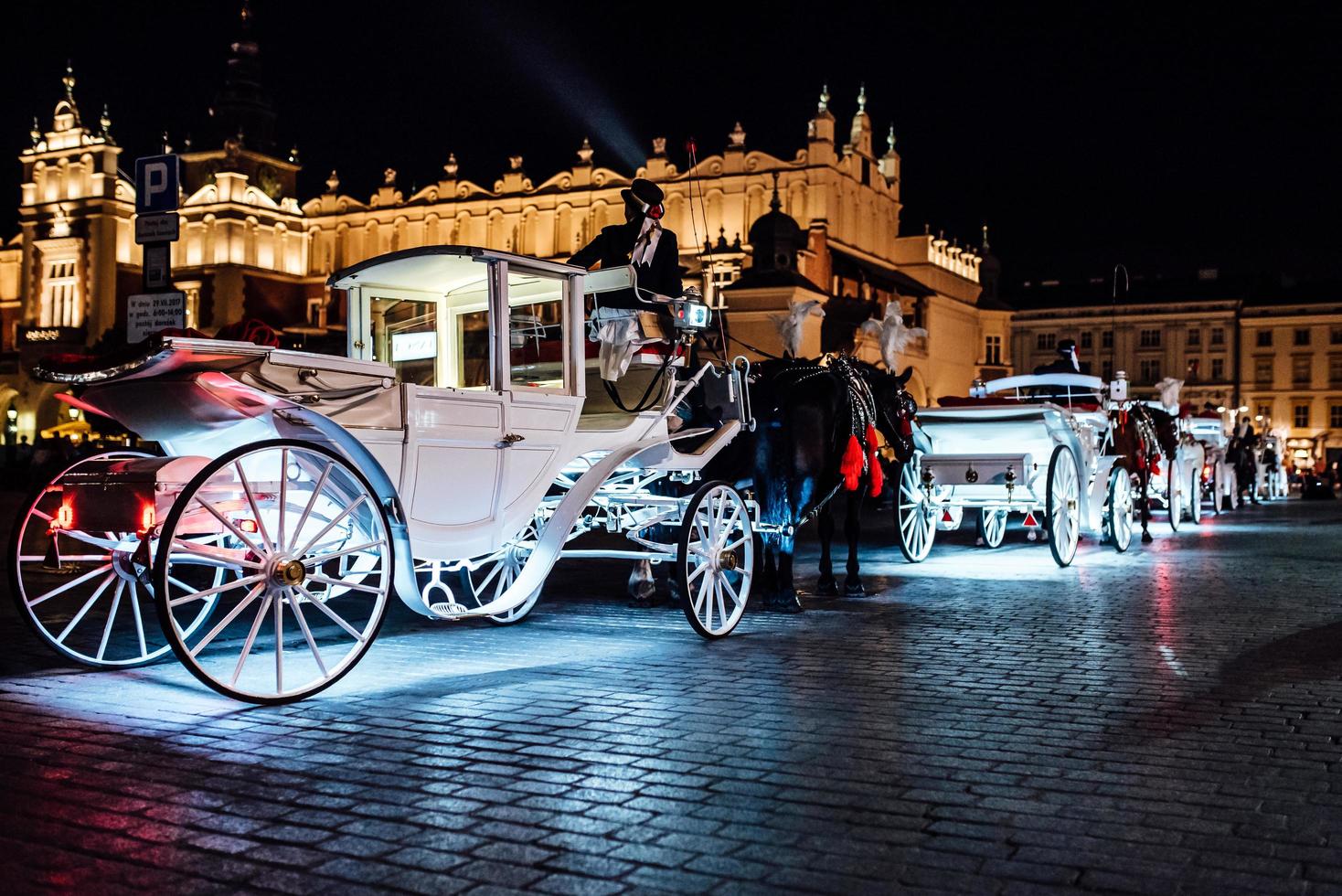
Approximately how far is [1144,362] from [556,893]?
93632 millimetres

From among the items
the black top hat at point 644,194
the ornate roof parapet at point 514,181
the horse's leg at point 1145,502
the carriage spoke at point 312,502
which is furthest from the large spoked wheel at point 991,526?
the ornate roof parapet at point 514,181

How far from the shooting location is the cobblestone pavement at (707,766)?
3.67 meters

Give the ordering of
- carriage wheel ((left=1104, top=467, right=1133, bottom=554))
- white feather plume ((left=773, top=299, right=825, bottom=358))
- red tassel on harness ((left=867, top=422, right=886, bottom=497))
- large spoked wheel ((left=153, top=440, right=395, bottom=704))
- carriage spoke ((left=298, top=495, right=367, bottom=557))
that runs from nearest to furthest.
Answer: large spoked wheel ((left=153, top=440, right=395, bottom=704)) → carriage spoke ((left=298, top=495, right=367, bottom=557)) → red tassel on harness ((left=867, top=422, right=886, bottom=497)) → white feather plume ((left=773, top=299, right=825, bottom=358)) → carriage wheel ((left=1104, top=467, right=1133, bottom=554))

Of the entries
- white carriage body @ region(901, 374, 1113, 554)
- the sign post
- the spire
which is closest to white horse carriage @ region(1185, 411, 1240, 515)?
white carriage body @ region(901, 374, 1113, 554)

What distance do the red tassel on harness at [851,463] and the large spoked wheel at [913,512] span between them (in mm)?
3697

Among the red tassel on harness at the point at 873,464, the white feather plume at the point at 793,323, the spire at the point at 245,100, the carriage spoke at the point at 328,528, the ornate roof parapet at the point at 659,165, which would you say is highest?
the spire at the point at 245,100

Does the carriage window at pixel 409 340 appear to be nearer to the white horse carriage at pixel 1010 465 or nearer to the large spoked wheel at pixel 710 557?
the large spoked wheel at pixel 710 557

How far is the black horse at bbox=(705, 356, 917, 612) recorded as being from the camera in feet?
31.9

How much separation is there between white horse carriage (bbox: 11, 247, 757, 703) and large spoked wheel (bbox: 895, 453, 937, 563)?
5361 millimetres

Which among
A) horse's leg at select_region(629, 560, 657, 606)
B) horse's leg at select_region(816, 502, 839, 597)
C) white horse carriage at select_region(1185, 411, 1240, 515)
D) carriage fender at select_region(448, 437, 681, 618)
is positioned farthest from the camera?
white horse carriage at select_region(1185, 411, 1240, 515)

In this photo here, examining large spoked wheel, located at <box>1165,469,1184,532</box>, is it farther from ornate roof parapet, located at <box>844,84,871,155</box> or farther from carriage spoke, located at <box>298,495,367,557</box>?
ornate roof parapet, located at <box>844,84,871,155</box>

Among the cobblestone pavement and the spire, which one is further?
the spire

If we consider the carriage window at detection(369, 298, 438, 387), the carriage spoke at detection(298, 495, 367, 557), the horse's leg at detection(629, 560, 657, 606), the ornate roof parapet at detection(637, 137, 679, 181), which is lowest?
the horse's leg at detection(629, 560, 657, 606)

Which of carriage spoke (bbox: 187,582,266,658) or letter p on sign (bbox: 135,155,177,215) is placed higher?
letter p on sign (bbox: 135,155,177,215)
